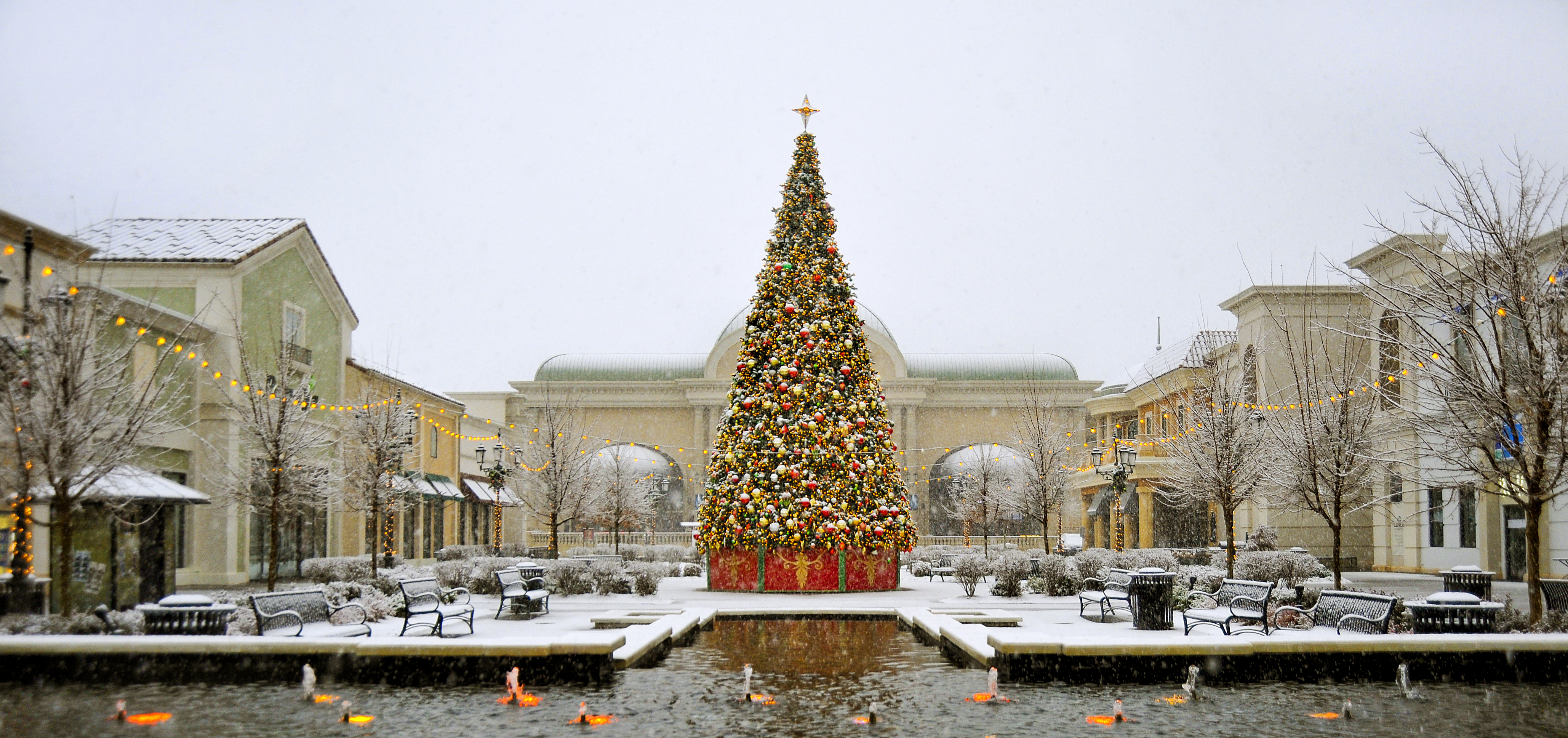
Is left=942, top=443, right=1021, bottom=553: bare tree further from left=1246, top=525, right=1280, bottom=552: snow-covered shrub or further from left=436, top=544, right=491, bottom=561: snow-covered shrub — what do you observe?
left=436, top=544, right=491, bottom=561: snow-covered shrub

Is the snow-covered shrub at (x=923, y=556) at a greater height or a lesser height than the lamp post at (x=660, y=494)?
lesser

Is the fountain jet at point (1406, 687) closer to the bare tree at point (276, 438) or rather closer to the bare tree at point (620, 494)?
the bare tree at point (276, 438)

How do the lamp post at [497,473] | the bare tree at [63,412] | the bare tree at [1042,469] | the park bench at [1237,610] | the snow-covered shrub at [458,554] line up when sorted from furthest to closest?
the snow-covered shrub at [458,554], the bare tree at [1042,469], the lamp post at [497,473], the park bench at [1237,610], the bare tree at [63,412]

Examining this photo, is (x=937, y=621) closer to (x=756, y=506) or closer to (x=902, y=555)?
(x=756, y=506)

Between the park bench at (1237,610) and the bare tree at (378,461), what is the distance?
602 inches

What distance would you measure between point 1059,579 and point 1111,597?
15.7ft

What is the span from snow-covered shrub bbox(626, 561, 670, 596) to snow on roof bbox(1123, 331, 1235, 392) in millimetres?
14575

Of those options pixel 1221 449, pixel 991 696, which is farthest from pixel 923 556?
pixel 991 696

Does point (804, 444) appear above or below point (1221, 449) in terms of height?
above

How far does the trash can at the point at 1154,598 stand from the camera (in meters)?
15.1

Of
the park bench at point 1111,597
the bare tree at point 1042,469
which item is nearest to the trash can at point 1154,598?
the park bench at point 1111,597

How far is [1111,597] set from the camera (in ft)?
57.7

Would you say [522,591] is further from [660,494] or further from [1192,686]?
[660,494]

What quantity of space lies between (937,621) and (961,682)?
365cm
